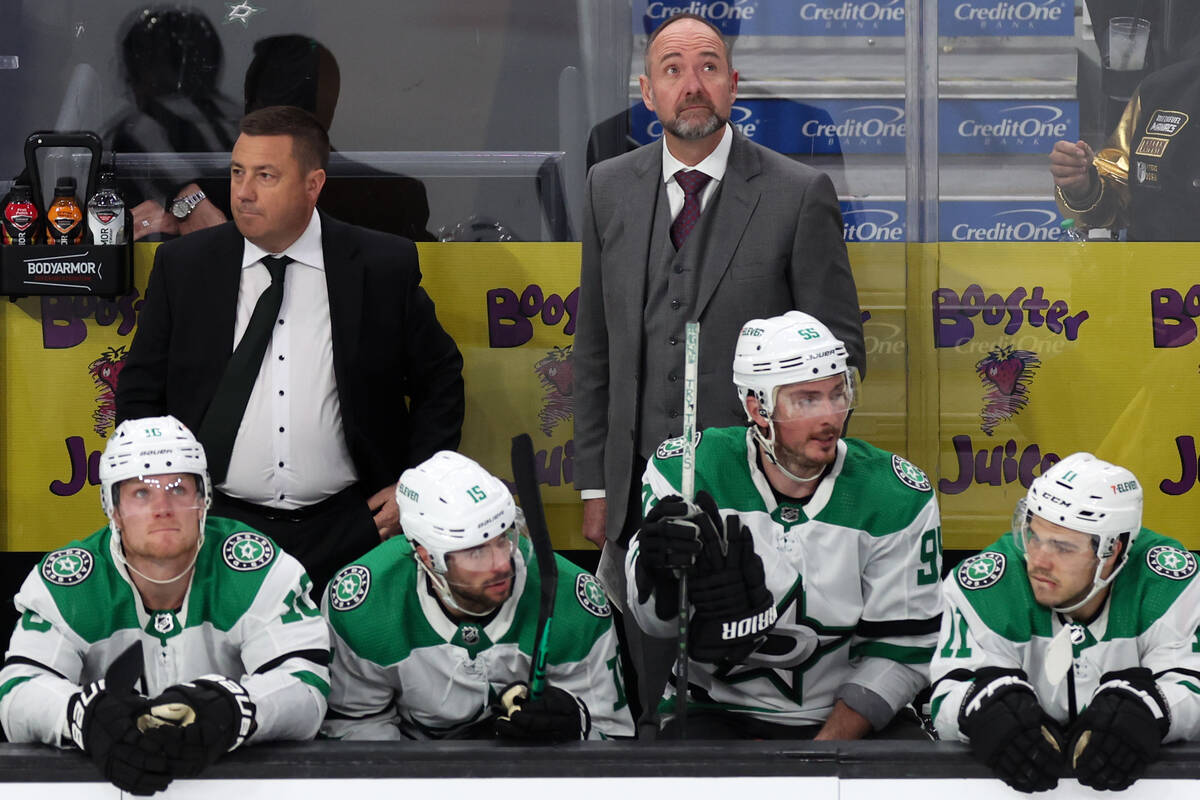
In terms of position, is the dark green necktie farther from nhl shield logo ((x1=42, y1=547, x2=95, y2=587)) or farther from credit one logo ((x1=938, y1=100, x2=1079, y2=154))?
credit one logo ((x1=938, y1=100, x2=1079, y2=154))

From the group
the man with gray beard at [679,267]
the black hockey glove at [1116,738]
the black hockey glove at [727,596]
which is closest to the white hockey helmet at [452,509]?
the black hockey glove at [727,596]

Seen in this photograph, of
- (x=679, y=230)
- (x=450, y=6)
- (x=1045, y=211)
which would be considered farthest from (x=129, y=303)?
(x=1045, y=211)

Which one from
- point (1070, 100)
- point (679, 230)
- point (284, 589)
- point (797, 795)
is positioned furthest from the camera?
point (1070, 100)

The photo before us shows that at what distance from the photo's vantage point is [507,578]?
266cm

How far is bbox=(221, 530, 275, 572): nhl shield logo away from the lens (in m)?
2.67

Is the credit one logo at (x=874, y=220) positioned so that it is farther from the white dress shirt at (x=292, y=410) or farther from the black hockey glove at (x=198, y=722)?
the black hockey glove at (x=198, y=722)

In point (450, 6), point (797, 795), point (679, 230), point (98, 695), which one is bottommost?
point (797, 795)

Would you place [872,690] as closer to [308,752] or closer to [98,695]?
[308,752]

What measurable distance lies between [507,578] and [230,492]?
1034 millimetres

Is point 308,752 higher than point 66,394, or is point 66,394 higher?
point 66,394

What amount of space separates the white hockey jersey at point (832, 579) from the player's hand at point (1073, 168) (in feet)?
4.71

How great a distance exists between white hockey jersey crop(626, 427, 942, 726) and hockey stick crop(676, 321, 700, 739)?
0.42ft

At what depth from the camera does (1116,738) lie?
7.20 feet

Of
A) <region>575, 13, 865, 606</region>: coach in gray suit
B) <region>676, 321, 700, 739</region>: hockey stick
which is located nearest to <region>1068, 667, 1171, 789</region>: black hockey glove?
<region>676, 321, 700, 739</region>: hockey stick
